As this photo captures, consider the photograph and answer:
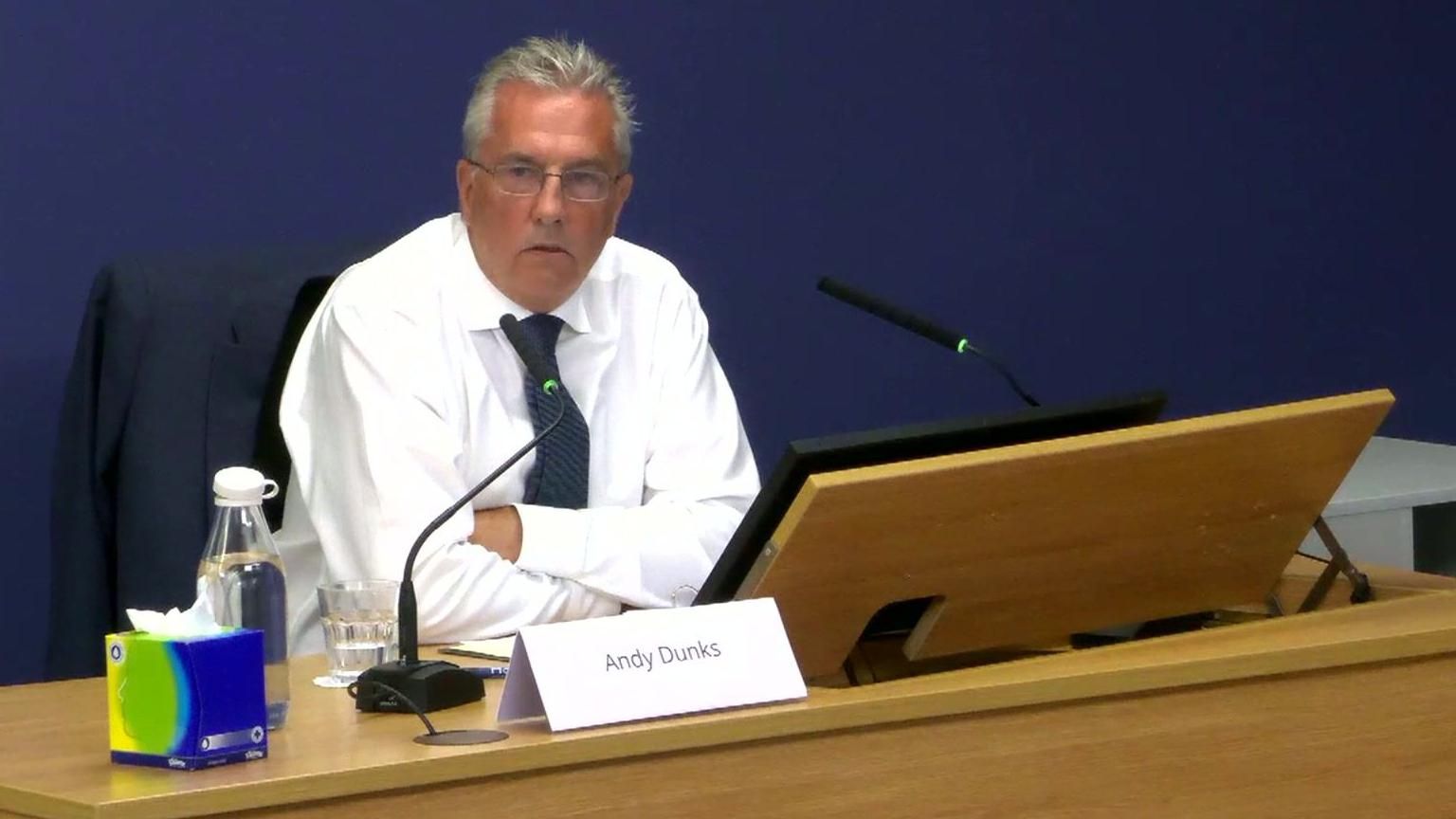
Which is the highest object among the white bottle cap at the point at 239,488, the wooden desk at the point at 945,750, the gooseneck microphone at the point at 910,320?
the gooseneck microphone at the point at 910,320

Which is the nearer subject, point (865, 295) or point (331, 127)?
point (865, 295)

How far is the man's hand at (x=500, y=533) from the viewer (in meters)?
2.39

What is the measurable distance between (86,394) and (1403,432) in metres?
2.52

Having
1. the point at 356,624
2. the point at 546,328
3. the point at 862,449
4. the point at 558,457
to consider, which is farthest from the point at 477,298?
the point at 862,449

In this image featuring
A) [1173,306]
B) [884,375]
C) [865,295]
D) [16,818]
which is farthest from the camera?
[1173,306]

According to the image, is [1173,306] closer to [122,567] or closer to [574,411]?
[574,411]

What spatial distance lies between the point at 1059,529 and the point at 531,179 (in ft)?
3.22

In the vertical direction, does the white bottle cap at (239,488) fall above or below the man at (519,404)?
below

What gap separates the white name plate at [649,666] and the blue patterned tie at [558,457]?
2.79ft

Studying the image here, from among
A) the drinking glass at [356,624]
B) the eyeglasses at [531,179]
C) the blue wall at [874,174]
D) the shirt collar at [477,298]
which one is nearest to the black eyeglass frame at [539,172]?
the eyeglasses at [531,179]

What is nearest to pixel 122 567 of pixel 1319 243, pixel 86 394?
pixel 86 394

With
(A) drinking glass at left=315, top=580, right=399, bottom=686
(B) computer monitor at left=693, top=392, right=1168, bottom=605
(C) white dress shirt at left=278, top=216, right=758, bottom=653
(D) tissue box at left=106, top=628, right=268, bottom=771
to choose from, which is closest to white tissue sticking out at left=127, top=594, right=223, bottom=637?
(D) tissue box at left=106, top=628, right=268, bottom=771

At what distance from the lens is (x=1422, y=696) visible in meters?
1.84

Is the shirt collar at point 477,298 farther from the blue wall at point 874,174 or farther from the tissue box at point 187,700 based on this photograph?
the tissue box at point 187,700
